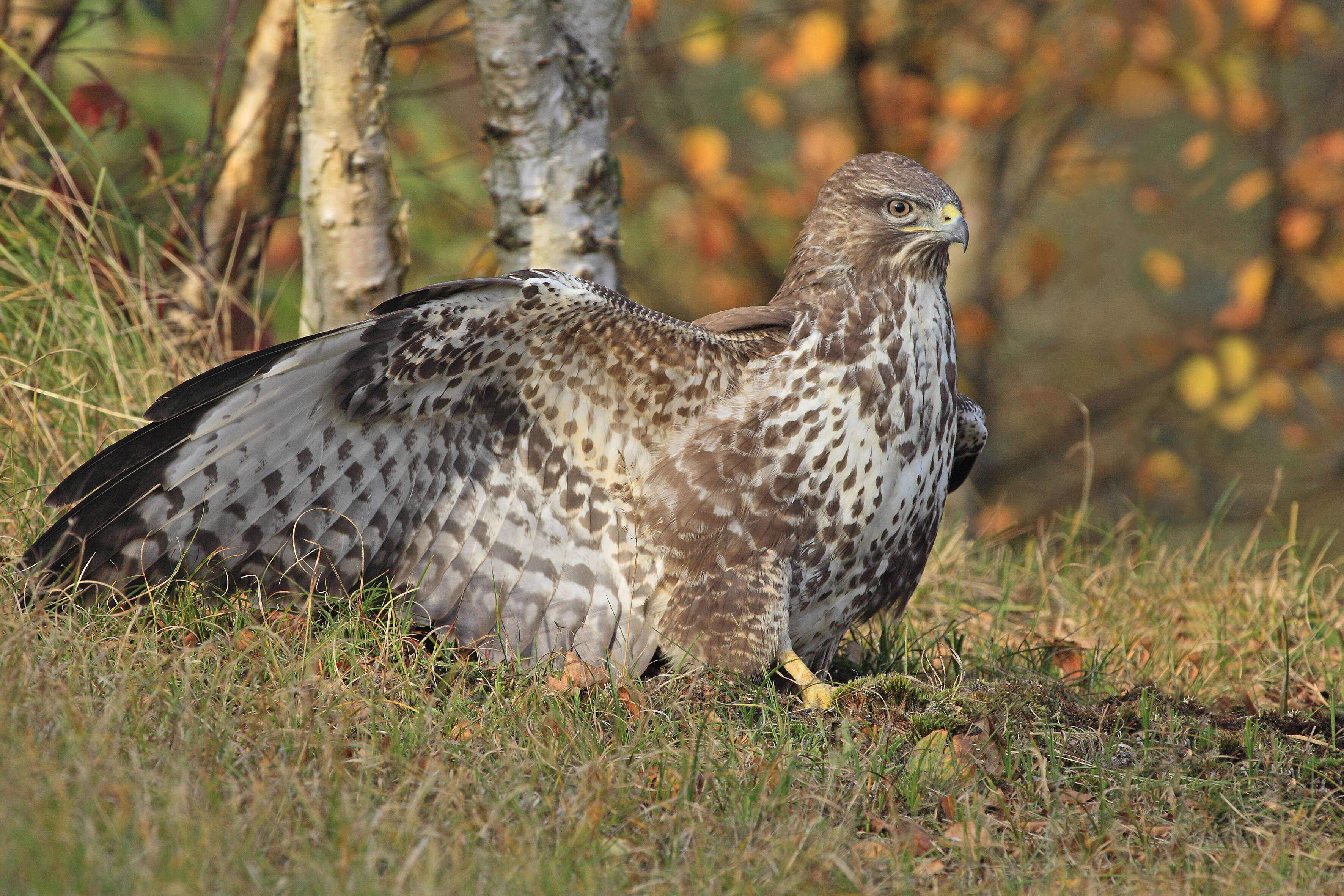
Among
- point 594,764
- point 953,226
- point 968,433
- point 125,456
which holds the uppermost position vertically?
point 953,226

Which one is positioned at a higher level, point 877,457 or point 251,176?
point 251,176

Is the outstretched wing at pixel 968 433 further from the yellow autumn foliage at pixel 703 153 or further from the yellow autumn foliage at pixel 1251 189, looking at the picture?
the yellow autumn foliage at pixel 1251 189

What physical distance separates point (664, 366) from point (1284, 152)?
7.25 metres

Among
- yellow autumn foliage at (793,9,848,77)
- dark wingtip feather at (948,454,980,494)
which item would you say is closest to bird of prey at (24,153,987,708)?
dark wingtip feather at (948,454,980,494)

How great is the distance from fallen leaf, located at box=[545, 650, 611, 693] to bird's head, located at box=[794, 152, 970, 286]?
1339mm

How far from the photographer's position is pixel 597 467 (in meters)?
3.50

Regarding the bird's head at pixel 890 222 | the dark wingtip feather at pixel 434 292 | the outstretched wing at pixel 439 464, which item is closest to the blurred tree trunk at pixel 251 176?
the outstretched wing at pixel 439 464

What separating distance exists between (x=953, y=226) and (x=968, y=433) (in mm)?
779

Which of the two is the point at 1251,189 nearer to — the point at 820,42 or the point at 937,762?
the point at 820,42

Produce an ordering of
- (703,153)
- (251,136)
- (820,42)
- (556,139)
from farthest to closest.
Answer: (703,153) → (820,42) → (251,136) → (556,139)

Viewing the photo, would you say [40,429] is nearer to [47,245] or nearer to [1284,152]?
[47,245]

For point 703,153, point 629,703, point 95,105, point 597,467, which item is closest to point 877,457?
point 597,467

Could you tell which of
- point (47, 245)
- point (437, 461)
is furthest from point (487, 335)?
point (47, 245)

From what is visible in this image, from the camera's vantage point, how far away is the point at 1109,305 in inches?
490
